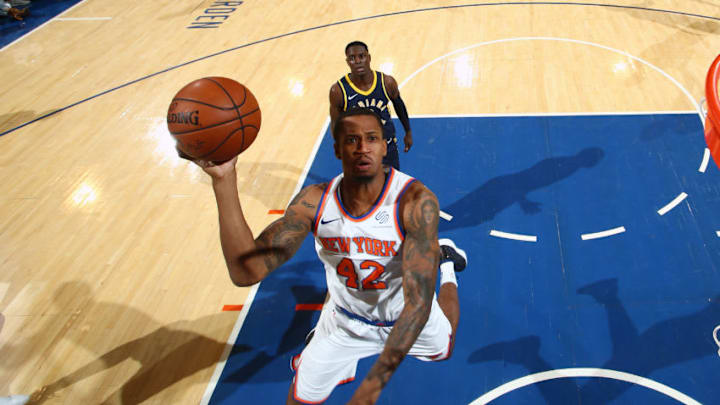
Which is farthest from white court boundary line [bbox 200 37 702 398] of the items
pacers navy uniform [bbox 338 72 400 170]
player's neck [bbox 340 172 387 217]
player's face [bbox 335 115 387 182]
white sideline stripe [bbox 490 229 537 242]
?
player's face [bbox 335 115 387 182]

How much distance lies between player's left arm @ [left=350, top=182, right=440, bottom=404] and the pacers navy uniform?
215 centimetres

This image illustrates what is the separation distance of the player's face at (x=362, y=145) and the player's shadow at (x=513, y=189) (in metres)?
2.90

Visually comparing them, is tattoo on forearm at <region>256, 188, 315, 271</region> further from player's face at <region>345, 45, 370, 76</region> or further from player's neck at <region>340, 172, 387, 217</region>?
player's face at <region>345, 45, 370, 76</region>

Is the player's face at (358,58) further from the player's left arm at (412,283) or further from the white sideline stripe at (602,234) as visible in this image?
the white sideline stripe at (602,234)

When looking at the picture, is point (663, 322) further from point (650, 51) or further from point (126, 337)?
point (650, 51)

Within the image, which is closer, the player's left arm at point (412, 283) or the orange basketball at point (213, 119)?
the player's left arm at point (412, 283)

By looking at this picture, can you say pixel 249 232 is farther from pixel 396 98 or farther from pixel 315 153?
pixel 315 153

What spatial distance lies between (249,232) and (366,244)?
710 mm

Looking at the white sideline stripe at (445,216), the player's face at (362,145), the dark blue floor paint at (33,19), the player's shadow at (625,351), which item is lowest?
the player's shadow at (625,351)

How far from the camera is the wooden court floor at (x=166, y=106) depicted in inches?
196

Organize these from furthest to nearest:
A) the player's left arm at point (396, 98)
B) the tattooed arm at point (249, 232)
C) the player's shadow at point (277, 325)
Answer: the player's left arm at point (396, 98) < the player's shadow at point (277, 325) < the tattooed arm at point (249, 232)

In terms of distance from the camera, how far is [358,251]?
310 centimetres

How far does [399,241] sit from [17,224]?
18.9 feet

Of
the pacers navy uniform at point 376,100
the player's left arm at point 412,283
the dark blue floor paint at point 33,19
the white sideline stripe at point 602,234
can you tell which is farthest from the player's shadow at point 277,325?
the dark blue floor paint at point 33,19
